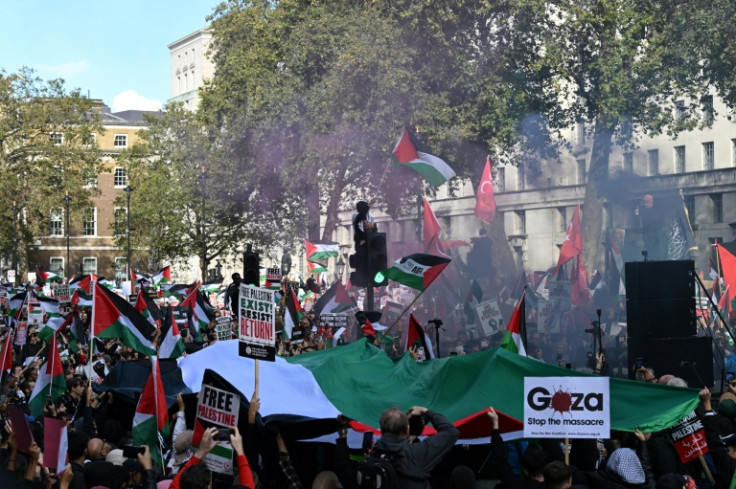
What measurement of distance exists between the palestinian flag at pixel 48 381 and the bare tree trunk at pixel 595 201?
29.0m

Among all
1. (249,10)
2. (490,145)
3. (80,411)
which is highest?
(249,10)

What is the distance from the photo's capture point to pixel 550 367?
31.2 ft

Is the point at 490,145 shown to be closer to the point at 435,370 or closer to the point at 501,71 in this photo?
the point at 501,71

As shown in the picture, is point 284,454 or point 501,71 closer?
point 284,454

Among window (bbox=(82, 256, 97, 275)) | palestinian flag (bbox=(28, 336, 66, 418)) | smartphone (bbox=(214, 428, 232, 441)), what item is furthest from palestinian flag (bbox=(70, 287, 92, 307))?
window (bbox=(82, 256, 97, 275))

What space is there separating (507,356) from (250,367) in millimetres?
2371

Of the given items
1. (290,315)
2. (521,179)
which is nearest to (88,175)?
(521,179)

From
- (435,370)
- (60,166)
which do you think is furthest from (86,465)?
(60,166)

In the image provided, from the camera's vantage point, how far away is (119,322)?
1482 centimetres

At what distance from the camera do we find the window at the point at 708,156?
57.1 meters

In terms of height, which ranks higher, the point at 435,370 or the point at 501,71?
the point at 501,71

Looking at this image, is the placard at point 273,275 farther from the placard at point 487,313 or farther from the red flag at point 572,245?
the red flag at point 572,245

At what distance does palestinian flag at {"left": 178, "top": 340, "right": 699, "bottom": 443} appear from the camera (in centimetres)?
914

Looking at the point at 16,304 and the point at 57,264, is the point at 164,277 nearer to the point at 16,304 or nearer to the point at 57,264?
the point at 16,304
